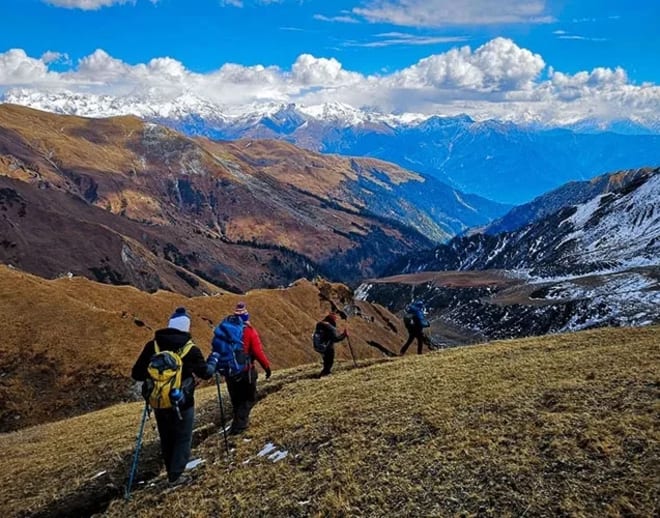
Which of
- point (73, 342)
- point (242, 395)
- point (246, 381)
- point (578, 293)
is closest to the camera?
point (246, 381)

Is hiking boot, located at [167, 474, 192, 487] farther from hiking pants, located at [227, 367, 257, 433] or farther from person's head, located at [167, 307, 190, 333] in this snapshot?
person's head, located at [167, 307, 190, 333]

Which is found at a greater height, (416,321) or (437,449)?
(437,449)

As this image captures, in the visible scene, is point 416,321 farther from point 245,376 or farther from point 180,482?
point 180,482

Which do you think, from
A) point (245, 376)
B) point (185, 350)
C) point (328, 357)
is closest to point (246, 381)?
point (245, 376)

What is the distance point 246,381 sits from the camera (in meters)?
16.5

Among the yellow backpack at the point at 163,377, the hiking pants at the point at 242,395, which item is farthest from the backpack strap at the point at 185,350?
the hiking pants at the point at 242,395

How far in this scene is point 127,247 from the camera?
188m

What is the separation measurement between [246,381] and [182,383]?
3.33 m

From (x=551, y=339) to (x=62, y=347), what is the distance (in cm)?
4191

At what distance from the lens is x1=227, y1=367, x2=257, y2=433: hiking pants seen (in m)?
16.4

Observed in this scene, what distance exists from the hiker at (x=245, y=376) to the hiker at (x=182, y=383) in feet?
6.38

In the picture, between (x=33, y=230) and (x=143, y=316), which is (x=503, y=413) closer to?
(x=143, y=316)

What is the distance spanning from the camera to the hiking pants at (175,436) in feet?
44.5

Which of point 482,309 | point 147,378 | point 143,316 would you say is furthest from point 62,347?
point 482,309
